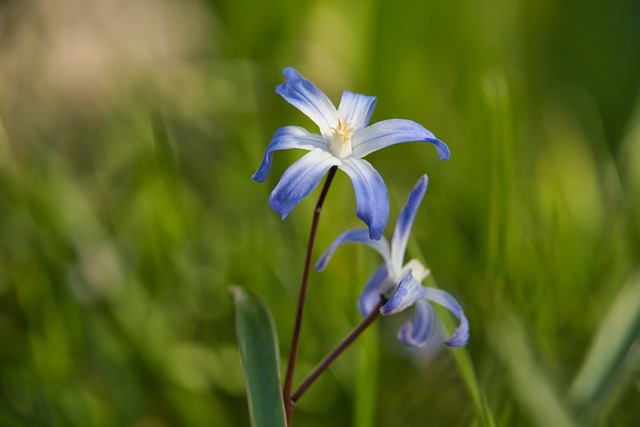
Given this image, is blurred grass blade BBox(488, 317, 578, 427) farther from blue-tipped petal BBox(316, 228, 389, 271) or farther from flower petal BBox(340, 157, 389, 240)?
flower petal BBox(340, 157, 389, 240)

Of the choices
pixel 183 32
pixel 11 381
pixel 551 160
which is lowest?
pixel 11 381

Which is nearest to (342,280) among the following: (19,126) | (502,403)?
(502,403)

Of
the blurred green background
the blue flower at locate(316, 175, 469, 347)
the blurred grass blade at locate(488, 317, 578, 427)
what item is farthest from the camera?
the blurred green background

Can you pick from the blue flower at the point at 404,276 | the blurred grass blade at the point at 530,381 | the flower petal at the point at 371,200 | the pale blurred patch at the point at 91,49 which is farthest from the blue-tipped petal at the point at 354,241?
the pale blurred patch at the point at 91,49

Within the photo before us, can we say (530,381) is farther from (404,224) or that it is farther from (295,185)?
(295,185)

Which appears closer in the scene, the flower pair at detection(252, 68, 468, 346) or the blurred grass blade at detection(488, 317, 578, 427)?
the flower pair at detection(252, 68, 468, 346)

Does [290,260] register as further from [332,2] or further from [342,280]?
[332,2]

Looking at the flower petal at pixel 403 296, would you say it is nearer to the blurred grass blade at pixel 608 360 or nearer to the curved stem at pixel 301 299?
the curved stem at pixel 301 299

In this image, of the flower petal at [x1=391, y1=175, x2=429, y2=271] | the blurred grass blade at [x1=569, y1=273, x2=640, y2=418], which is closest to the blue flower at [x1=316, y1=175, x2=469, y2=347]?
the flower petal at [x1=391, y1=175, x2=429, y2=271]
